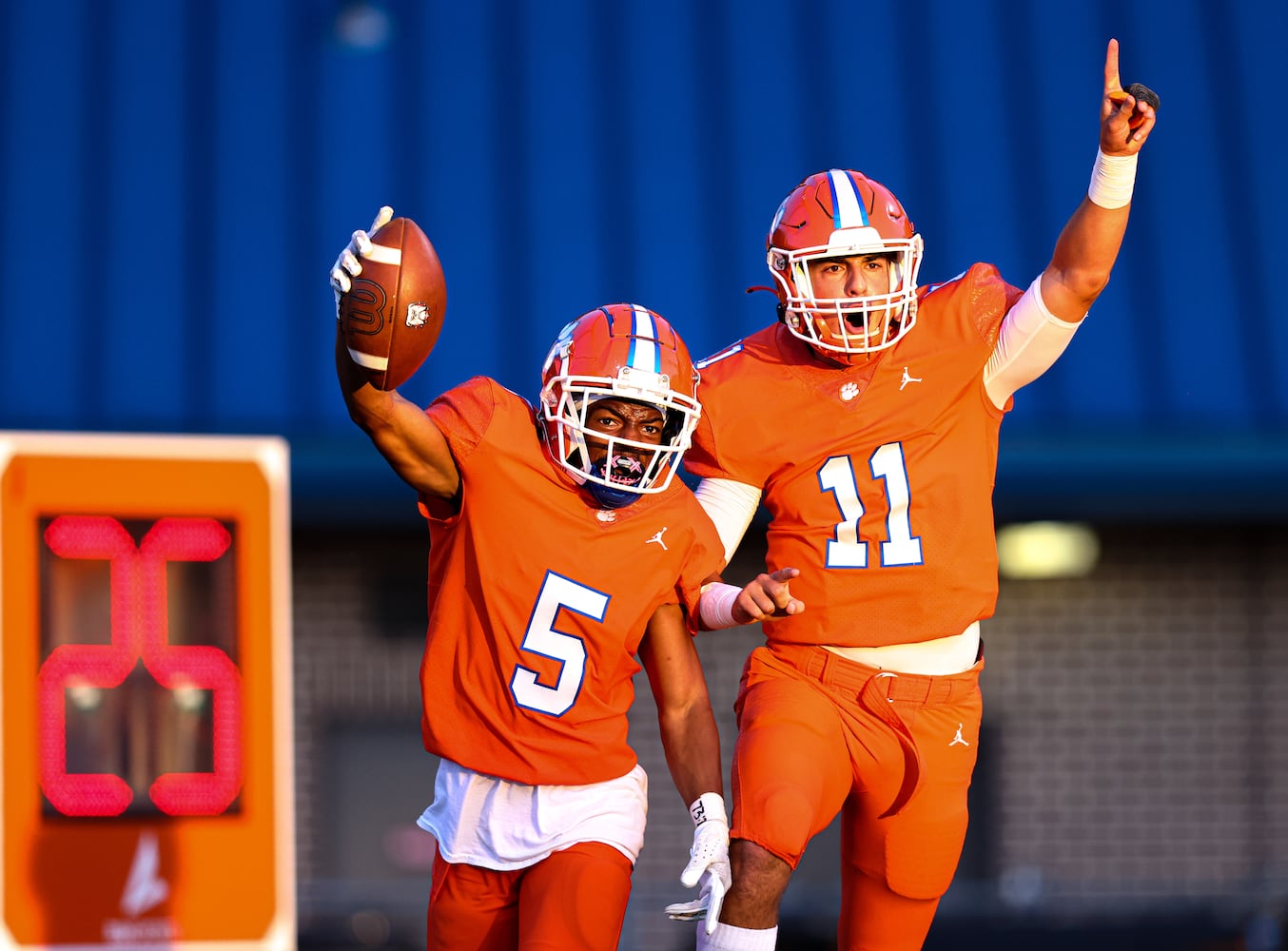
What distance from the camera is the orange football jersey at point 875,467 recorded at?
4332 millimetres

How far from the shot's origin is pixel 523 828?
405 centimetres

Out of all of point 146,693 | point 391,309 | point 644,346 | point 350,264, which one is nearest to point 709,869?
point 644,346

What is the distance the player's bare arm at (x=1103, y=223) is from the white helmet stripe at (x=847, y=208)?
457 mm

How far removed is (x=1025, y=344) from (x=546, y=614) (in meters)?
1.32

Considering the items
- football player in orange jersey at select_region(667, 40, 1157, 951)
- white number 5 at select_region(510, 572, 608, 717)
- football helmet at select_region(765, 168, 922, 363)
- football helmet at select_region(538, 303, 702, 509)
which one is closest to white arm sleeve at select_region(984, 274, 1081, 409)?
football player in orange jersey at select_region(667, 40, 1157, 951)

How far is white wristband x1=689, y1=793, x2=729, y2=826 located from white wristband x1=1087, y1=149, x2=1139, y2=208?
5.26ft

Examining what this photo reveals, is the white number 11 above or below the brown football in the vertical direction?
below

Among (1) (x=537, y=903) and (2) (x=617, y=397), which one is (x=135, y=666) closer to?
(1) (x=537, y=903)

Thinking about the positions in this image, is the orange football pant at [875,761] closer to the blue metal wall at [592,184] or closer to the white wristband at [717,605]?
the white wristband at [717,605]

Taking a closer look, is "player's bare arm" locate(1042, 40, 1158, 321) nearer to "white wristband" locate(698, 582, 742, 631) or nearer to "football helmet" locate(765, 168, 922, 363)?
"football helmet" locate(765, 168, 922, 363)

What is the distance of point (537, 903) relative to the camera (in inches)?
156

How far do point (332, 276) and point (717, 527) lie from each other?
1135 mm

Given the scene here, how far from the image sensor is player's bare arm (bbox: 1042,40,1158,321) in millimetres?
4219

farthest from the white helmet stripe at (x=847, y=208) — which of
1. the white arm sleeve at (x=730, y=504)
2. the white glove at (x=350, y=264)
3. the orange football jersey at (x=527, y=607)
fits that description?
the white glove at (x=350, y=264)
